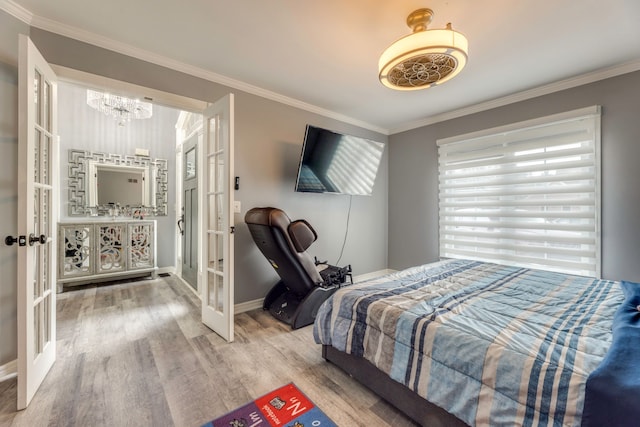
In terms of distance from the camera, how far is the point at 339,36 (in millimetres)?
2062

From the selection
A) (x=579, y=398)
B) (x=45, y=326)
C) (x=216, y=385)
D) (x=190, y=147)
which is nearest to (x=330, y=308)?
(x=216, y=385)

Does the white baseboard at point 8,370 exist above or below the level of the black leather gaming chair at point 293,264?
below

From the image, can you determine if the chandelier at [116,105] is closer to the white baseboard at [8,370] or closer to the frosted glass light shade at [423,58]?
the white baseboard at [8,370]

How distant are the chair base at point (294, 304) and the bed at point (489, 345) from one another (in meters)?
0.63

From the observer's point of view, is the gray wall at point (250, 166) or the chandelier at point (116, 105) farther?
the chandelier at point (116, 105)

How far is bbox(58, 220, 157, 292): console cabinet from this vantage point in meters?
3.47

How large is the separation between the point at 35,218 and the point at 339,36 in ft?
8.08

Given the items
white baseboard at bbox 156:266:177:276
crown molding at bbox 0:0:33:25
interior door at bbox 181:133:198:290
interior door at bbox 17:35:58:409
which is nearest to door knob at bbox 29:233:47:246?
interior door at bbox 17:35:58:409

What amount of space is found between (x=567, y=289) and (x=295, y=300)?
2.26 metres

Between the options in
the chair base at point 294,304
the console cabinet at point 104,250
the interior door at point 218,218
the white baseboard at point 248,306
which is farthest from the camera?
the console cabinet at point 104,250

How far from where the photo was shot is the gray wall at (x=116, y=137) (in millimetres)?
3859

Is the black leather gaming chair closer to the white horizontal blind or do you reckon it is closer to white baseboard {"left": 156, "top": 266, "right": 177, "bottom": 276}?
the white horizontal blind

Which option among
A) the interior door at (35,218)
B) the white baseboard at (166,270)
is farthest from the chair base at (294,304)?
the white baseboard at (166,270)

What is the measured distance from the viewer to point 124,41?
2.14 meters
